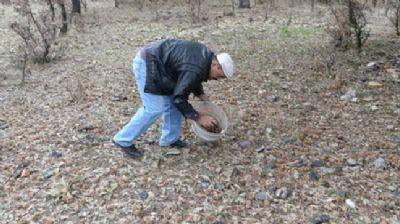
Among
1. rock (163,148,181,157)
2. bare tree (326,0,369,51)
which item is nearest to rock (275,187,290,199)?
rock (163,148,181,157)

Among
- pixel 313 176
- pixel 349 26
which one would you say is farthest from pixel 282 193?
pixel 349 26

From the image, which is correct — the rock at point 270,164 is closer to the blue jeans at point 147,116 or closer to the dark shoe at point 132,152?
the blue jeans at point 147,116

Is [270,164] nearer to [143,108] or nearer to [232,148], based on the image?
[232,148]

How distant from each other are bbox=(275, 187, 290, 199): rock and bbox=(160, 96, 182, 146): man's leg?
124 centimetres

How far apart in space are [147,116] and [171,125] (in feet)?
1.28

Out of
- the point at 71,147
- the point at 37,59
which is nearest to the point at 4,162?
the point at 71,147

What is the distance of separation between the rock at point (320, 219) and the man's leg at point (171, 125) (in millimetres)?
1665

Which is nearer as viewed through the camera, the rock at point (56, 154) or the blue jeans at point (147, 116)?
the blue jeans at point (147, 116)

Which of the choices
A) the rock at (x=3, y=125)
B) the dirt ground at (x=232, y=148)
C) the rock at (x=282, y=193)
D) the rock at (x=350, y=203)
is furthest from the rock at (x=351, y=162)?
the rock at (x=3, y=125)

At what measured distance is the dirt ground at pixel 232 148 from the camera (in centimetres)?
386

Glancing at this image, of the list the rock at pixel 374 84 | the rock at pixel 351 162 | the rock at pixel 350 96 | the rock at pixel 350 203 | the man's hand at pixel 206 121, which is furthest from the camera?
the rock at pixel 374 84

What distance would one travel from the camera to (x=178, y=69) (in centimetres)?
409

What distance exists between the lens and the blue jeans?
4312 millimetres

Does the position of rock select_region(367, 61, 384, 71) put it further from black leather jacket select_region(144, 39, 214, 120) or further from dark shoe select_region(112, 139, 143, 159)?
dark shoe select_region(112, 139, 143, 159)
